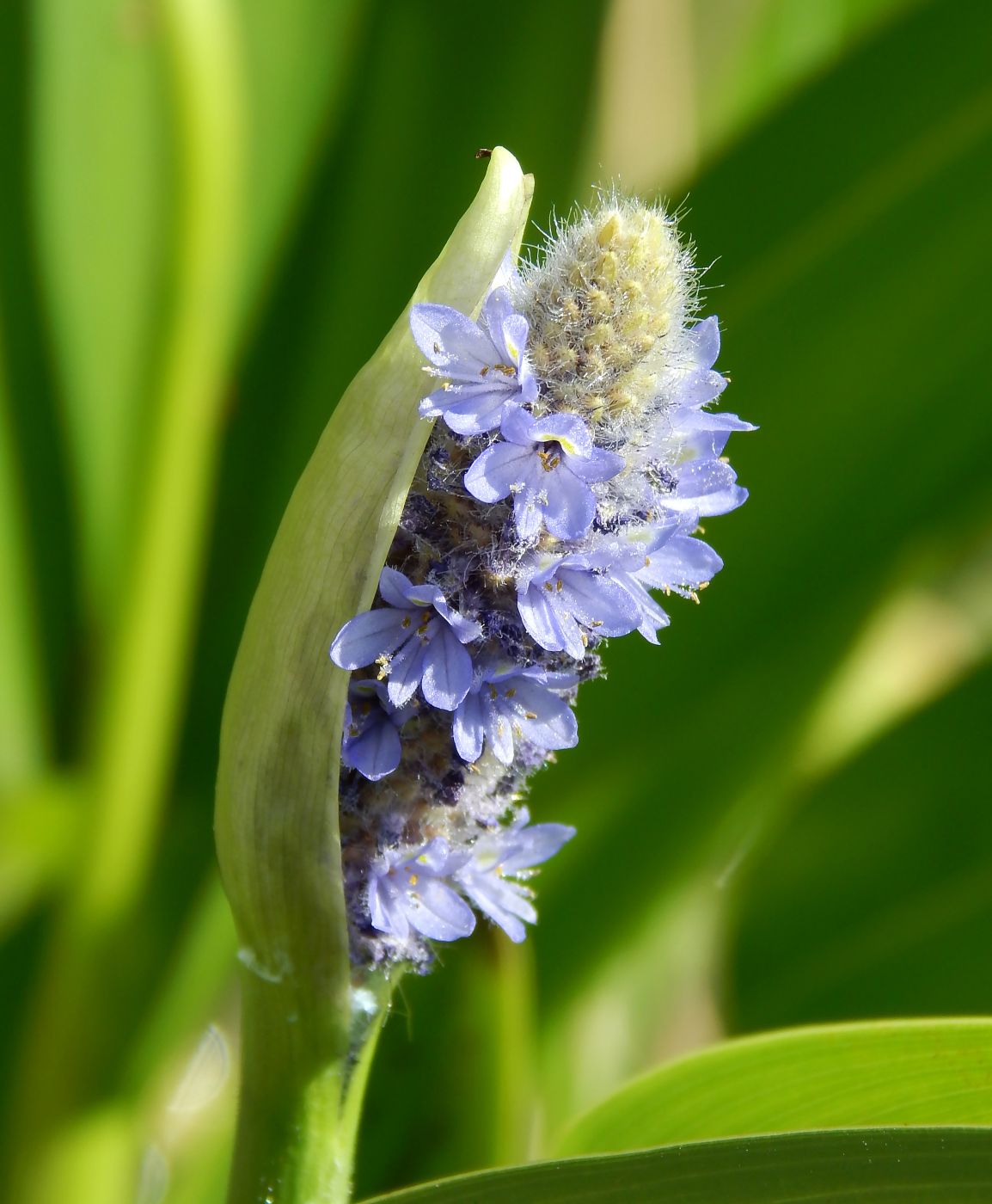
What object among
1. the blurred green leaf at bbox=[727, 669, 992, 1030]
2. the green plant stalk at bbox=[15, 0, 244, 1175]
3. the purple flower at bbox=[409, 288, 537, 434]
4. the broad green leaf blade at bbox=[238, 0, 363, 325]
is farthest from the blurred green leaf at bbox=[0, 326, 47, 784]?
the blurred green leaf at bbox=[727, 669, 992, 1030]

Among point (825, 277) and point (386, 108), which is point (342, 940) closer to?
point (825, 277)

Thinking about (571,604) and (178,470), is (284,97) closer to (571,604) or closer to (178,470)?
(178,470)

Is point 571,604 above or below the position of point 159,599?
below

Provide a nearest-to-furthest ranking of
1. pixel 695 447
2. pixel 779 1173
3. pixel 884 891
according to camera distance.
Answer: pixel 779 1173 → pixel 695 447 → pixel 884 891

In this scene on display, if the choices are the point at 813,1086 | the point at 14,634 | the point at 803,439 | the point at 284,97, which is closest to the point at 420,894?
the point at 813,1086

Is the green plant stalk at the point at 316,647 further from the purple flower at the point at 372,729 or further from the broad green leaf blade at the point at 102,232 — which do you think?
the broad green leaf blade at the point at 102,232

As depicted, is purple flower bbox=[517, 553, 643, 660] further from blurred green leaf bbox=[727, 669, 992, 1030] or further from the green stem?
blurred green leaf bbox=[727, 669, 992, 1030]

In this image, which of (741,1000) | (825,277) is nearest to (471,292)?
(825,277)
